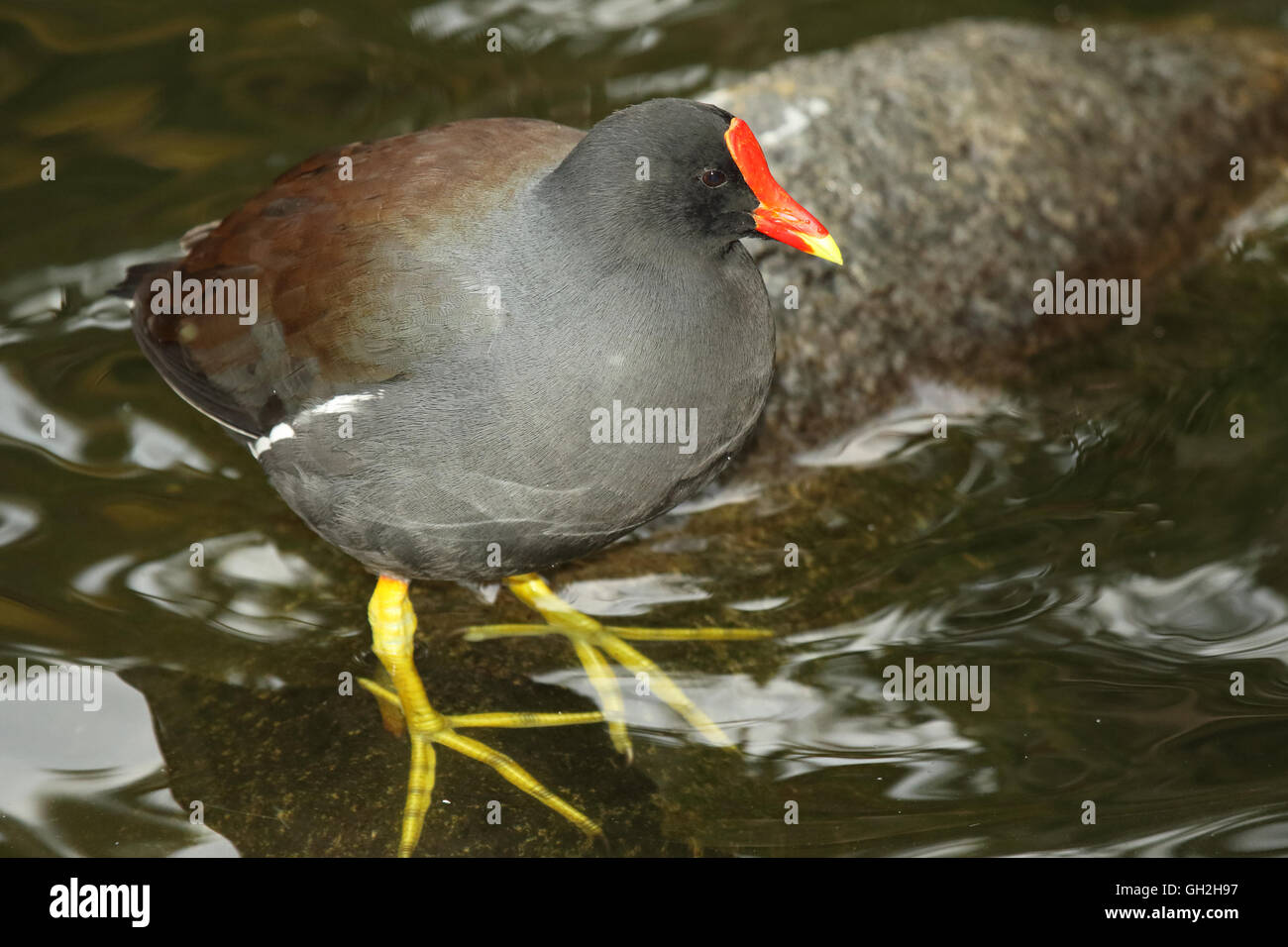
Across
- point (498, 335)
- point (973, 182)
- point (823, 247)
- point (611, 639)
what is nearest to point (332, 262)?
point (498, 335)

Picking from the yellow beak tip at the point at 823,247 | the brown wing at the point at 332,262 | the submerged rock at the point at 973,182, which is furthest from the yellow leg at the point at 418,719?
the yellow beak tip at the point at 823,247

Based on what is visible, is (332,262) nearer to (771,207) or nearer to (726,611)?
(771,207)

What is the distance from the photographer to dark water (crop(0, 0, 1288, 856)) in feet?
12.6

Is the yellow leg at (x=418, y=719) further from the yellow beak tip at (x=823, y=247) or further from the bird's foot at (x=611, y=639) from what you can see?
the yellow beak tip at (x=823, y=247)

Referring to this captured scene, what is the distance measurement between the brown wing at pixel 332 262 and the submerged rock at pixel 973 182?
4.39ft

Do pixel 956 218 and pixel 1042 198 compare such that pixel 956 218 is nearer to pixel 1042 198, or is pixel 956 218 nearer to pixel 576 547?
pixel 1042 198

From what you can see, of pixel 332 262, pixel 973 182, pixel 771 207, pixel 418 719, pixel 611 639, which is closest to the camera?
pixel 771 207

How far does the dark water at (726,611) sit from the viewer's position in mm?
3842

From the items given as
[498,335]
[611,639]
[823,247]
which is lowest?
[611,639]

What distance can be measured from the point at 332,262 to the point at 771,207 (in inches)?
47.0

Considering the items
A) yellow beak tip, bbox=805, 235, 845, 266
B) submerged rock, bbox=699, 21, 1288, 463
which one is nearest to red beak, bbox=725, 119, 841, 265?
yellow beak tip, bbox=805, 235, 845, 266

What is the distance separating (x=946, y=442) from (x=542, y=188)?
6.66 feet

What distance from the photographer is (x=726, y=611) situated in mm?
4504

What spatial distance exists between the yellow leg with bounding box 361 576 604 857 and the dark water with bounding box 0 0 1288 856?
5 cm
